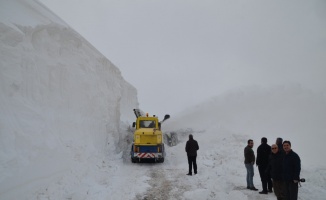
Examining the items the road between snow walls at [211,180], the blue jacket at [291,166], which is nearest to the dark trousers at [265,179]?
the road between snow walls at [211,180]

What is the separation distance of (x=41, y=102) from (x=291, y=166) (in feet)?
27.4

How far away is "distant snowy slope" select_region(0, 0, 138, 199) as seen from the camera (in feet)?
21.9

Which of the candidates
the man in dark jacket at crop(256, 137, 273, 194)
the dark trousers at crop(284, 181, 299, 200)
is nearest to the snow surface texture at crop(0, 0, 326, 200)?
the man in dark jacket at crop(256, 137, 273, 194)

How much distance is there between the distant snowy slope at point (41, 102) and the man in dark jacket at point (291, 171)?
6333mm

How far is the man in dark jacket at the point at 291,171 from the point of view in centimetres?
559

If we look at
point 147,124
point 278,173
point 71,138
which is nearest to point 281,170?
point 278,173

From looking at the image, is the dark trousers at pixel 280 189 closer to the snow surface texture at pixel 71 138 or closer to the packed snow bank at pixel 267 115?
the snow surface texture at pixel 71 138

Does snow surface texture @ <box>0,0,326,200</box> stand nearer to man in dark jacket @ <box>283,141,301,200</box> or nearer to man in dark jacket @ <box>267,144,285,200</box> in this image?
man in dark jacket @ <box>267,144,285,200</box>

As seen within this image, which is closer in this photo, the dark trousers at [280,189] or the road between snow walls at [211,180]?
the dark trousers at [280,189]

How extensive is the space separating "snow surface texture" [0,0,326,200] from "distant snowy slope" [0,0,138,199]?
3 cm

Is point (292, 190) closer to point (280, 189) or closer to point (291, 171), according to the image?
point (291, 171)

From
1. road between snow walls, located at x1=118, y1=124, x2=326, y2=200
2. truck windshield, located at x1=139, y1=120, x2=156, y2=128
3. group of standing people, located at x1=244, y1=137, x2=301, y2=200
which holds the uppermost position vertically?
truck windshield, located at x1=139, y1=120, x2=156, y2=128

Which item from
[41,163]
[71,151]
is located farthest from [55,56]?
[41,163]

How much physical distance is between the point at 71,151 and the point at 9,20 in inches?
205
